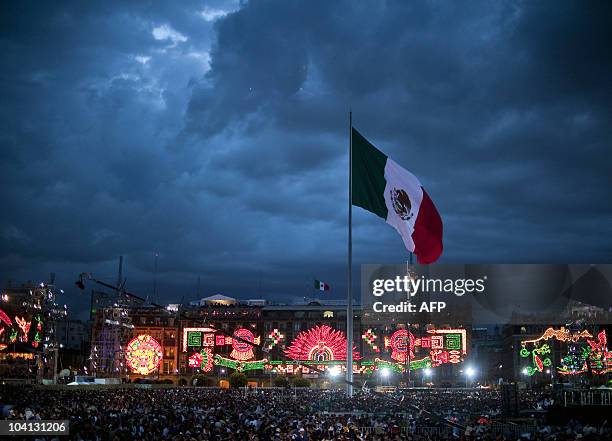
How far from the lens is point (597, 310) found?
302ft

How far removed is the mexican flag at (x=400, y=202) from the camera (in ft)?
88.8

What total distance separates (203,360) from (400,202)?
73.0m

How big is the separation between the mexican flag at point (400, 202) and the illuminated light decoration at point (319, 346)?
212ft

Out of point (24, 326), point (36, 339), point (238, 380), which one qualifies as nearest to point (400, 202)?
point (238, 380)

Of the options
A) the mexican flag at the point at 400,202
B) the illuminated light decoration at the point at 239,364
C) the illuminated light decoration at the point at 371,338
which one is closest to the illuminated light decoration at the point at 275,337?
the illuminated light decoration at the point at 239,364

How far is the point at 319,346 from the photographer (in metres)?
90.8

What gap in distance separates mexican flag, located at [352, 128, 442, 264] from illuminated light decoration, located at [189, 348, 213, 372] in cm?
7186

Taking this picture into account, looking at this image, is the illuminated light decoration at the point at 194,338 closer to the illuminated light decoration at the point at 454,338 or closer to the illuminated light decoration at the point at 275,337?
the illuminated light decoration at the point at 275,337

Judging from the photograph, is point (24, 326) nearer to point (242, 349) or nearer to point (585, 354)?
point (242, 349)

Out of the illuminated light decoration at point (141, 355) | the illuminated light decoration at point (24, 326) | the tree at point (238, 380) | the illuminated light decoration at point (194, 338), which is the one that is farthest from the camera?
the illuminated light decoration at point (194, 338)

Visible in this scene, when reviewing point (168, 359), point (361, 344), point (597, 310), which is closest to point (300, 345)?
point (361, 344)

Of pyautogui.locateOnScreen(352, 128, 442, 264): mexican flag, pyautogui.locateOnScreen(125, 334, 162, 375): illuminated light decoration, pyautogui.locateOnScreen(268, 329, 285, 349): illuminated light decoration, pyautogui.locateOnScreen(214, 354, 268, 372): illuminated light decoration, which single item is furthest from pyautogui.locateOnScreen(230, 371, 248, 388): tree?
pyautogui.locateOnScreen(352, 128, 442, 264): mexican flag

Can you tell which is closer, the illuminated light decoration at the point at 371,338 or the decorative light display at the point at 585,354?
the decorative light display at the point at 585,354

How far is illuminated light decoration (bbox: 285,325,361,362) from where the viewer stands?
90375 mm
